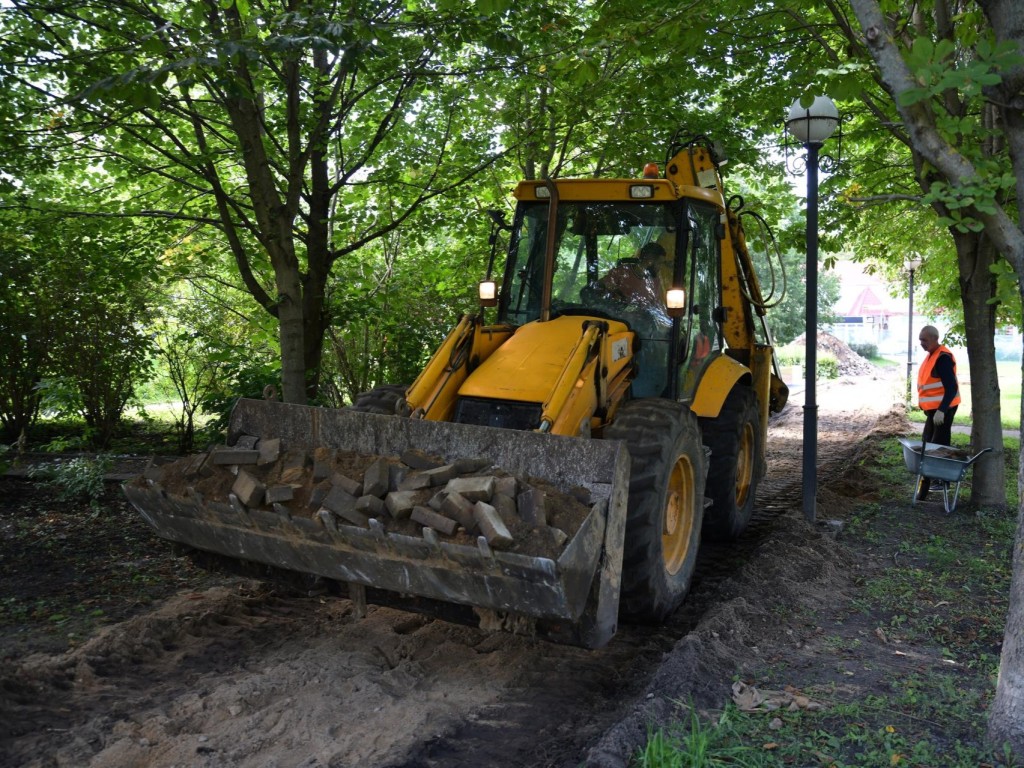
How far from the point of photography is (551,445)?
15.2 ft

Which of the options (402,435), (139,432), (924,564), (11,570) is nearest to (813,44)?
(924,564)

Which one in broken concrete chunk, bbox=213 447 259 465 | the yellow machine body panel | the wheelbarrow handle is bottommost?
the wheelbarrow handle

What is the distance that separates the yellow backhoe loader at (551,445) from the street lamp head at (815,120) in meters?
0.74

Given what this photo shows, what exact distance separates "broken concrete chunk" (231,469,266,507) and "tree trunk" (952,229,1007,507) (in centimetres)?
710

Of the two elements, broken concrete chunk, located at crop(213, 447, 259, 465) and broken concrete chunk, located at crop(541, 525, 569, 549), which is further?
broken concrete chunk, located at crop(213, 447, 259, 465)

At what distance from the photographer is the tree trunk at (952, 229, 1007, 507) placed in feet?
28.2

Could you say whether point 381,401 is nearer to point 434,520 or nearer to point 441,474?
point 441,474

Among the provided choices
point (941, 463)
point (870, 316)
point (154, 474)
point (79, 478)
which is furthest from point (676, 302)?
point (870, 316)

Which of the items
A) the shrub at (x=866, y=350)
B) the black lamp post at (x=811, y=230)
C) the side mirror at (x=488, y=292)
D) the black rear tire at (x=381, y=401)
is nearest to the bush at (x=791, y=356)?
the shrub at (x=866, y=350)

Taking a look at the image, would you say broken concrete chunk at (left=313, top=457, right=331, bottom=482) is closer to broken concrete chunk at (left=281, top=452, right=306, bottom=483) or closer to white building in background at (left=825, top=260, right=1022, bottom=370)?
broken concrete chunk at (left=281, top=452, right=306, bottom=483)

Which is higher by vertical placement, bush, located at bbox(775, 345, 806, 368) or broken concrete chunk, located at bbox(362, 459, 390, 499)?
bush, located at bbox(775, 345, 806, 368)

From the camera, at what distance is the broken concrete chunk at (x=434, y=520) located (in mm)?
4207

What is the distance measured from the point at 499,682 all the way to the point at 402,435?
4.78 ft

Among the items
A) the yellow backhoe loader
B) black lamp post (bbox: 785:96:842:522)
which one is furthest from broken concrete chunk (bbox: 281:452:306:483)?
black lamp post (bbox: 785:96:842:522)
